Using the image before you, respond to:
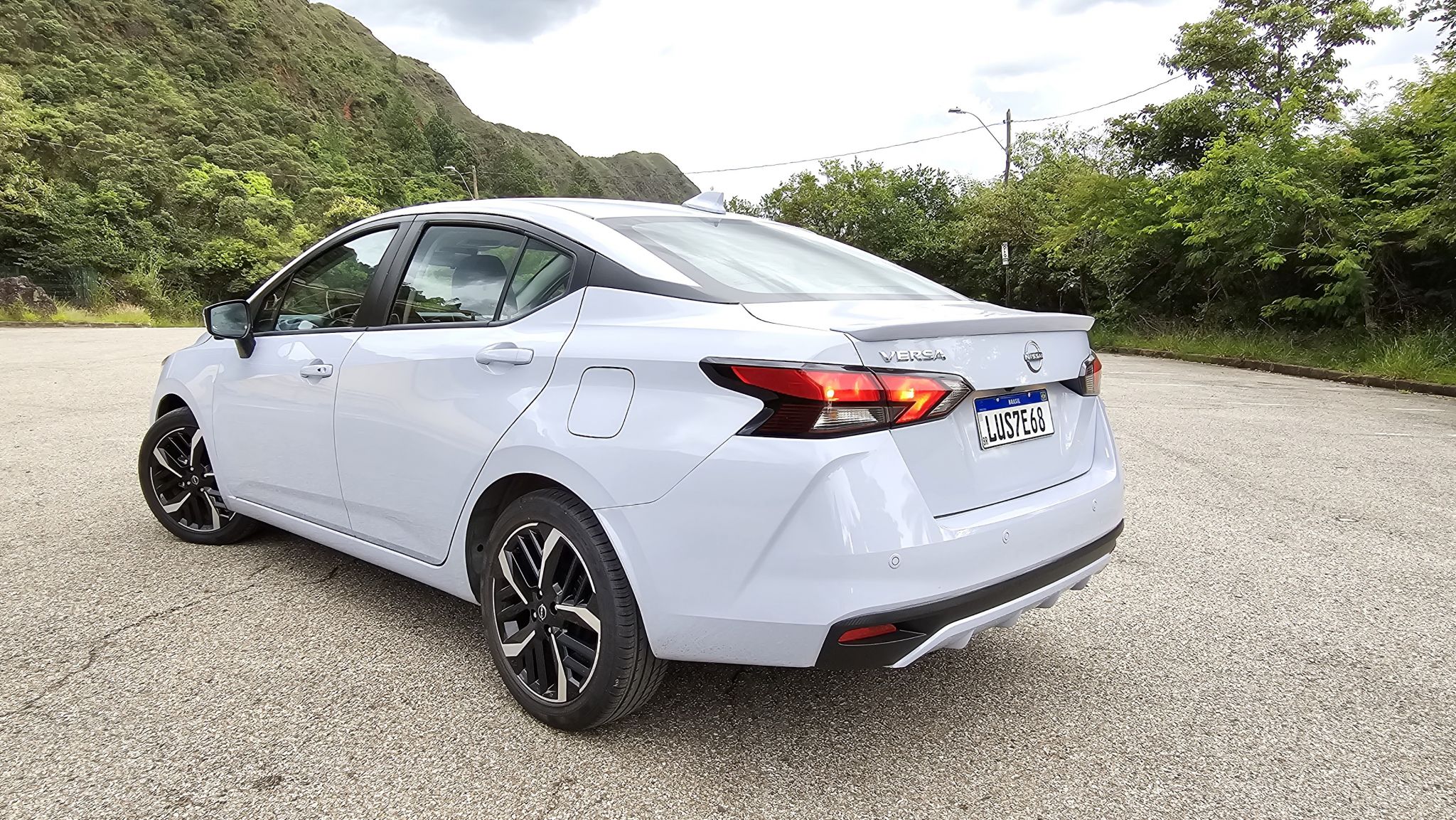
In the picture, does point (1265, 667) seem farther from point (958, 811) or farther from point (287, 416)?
point (287, 416)

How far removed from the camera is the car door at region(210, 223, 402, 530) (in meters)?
3.13

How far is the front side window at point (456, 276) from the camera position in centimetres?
272

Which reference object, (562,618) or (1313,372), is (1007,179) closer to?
(1313,372)

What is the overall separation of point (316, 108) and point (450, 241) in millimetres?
106866

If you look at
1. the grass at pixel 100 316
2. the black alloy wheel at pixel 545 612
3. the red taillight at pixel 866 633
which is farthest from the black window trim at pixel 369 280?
the grass at pixel 100 316

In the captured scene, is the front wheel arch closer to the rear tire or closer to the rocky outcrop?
the rear tire

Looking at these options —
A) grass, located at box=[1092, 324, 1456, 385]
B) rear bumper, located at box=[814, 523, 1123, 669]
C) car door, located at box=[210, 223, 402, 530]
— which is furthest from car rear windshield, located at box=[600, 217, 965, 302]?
grass, located at box=[1092, 324, 1456, 385]

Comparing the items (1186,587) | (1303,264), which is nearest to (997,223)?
(1303,264)

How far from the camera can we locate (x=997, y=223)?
27.8 metres

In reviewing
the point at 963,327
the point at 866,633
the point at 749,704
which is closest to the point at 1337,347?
the point at 963,327

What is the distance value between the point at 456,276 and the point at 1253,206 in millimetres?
15594

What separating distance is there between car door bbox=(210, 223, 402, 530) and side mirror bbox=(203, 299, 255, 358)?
0.03 meters

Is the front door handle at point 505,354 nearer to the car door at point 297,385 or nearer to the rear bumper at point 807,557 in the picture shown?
the rear bumper at point 807,557

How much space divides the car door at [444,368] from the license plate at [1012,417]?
1164 mm
